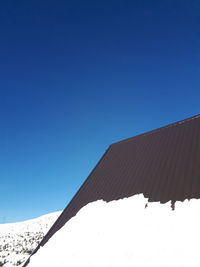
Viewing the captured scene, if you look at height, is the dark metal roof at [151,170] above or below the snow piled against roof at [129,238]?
above

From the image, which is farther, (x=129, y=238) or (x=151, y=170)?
(x=151, y=170)

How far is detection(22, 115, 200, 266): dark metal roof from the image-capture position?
955 cm

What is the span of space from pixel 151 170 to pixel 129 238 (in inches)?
156

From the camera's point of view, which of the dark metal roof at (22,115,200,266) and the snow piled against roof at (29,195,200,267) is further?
the dark metal roof at (22,115,200,266)

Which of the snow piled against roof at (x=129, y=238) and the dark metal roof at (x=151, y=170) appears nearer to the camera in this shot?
the snow piled against roof at (x=129, y=238)

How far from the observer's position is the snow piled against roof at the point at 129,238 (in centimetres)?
707

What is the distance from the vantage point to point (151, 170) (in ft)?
37.9

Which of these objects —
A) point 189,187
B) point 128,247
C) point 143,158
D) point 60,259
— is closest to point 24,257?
point 60,259

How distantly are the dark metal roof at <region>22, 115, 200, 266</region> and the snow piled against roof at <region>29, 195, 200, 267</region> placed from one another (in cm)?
64

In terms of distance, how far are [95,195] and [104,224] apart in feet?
9.77

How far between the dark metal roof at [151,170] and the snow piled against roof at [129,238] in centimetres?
64

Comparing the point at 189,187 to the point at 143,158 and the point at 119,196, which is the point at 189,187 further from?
the point at 143,158

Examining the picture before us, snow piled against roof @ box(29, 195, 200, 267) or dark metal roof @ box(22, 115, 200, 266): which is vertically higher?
dark metal roof @ box(22, 115, 200, 266)

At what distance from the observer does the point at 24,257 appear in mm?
20578
